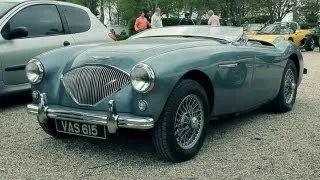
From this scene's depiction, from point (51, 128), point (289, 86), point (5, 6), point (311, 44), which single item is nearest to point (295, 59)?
point (289, 86)

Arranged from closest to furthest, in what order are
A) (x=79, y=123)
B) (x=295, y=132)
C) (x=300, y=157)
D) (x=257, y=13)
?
(x=79, y=123)
(x=300, y=157)
(x=295, y=132)
(x=257, y=13)

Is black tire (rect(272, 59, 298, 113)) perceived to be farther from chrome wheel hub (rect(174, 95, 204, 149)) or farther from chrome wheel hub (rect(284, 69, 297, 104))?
chrome wheel hub (rect(174, 95, 204, 149))

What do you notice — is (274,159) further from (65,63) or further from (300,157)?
(65,63)

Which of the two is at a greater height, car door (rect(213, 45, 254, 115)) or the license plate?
car door (rect(213, 45, 254, 115))

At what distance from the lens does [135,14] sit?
150 feet

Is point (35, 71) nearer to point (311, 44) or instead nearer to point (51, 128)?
point (51, 128)

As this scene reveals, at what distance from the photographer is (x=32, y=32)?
7.08m

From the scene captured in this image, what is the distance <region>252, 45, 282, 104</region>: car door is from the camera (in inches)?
220

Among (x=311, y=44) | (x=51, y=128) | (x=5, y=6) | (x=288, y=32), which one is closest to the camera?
(x=51, y=128)

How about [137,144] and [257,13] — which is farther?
[257,13]

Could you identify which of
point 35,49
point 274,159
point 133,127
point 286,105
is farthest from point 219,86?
point 35,49

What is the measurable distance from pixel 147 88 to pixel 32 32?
3631 millimetres

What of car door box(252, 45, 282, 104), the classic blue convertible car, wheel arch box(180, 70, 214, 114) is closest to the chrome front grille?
the classic blue convertible car

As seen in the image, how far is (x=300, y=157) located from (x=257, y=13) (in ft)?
104
